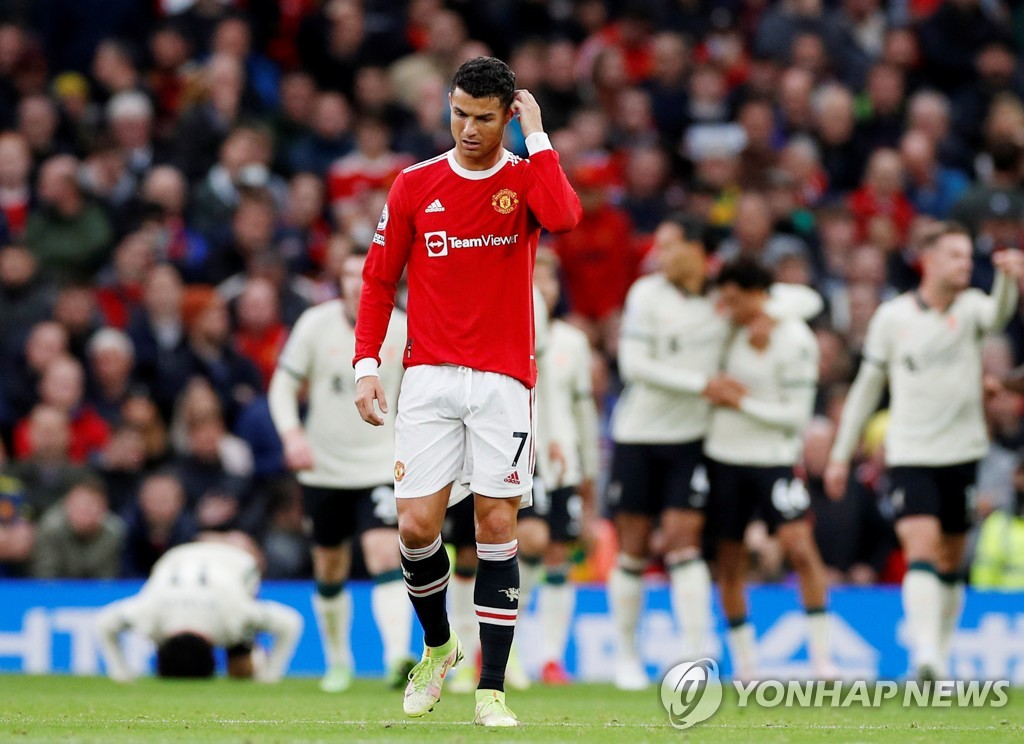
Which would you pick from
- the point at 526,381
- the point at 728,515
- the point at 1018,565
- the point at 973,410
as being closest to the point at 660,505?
the point at 728,515

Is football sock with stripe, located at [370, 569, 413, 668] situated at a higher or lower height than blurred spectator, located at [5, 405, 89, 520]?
lower

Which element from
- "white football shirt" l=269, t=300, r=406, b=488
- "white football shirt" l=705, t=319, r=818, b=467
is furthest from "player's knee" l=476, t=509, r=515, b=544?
"white football shirt" l=705, t=319, r=818, b=467

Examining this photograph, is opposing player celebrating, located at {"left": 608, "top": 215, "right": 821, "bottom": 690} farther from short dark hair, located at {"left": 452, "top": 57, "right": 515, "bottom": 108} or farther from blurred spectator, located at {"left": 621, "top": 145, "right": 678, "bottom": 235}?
blurred spectator, located at {"left": 621, "top": 145, "right": 678, "bottom": 235}

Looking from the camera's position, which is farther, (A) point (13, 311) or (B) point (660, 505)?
(A) point (13, 311)

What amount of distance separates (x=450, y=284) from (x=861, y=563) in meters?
8.44

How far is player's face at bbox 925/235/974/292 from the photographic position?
1233cm

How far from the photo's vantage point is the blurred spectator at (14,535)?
49.4 feet

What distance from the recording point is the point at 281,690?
475 inches

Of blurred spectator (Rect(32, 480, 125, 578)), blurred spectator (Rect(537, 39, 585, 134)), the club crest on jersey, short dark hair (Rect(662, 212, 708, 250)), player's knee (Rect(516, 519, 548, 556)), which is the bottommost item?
blurred spectator (Rect(32, 480, 125, 578))

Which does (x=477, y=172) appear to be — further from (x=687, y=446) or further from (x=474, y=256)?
(x=687, y=446)

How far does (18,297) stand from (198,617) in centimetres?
546

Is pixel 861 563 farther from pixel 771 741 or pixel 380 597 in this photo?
pixel 771 741

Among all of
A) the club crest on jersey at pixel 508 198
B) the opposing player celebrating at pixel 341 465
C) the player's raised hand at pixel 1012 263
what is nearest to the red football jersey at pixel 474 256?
the club crest on jersey at pixel 508 198

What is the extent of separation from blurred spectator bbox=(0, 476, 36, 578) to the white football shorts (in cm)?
760
